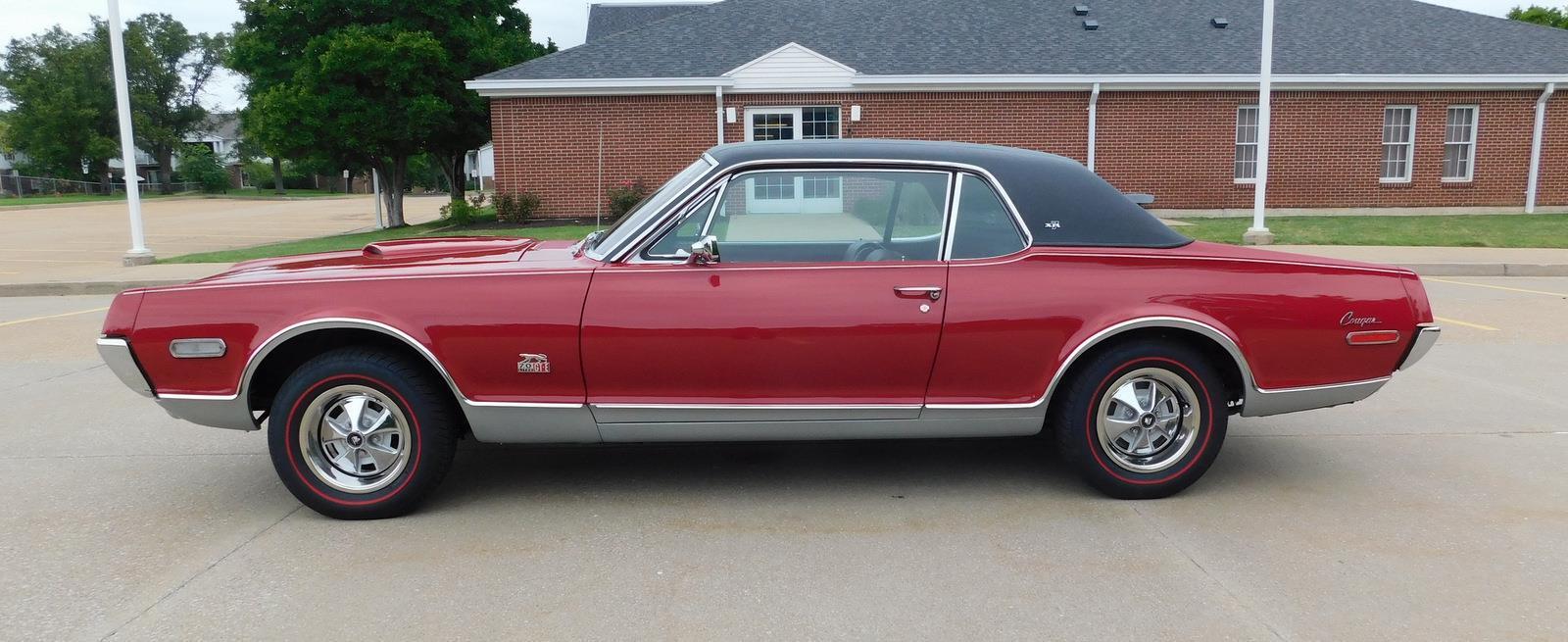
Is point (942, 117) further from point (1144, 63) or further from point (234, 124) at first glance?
point (234, 124)

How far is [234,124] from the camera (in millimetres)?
104812

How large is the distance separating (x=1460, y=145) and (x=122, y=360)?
83.2ft

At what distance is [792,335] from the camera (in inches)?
157

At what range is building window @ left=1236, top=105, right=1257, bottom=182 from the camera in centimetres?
2180

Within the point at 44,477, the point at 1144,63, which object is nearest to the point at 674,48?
the point at 1144,63

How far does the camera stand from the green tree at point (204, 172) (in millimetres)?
67812

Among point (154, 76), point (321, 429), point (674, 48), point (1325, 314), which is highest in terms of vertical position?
point (154, 76)

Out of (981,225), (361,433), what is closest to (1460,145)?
(981,225)

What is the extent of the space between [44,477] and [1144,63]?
2095cm

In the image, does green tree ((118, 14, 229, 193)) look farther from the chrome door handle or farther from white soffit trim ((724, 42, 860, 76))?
the chrome door handle

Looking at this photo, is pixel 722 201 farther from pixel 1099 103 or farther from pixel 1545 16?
pixel 1545 16

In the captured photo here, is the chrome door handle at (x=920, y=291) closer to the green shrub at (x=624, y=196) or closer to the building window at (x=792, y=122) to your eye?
the green shrub at (x=624, y=196)

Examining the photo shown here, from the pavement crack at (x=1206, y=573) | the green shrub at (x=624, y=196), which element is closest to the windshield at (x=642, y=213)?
the pavement crack at (x=1206, y=573)

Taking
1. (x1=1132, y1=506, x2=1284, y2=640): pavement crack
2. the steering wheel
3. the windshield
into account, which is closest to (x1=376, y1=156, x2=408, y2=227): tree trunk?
the windshield
